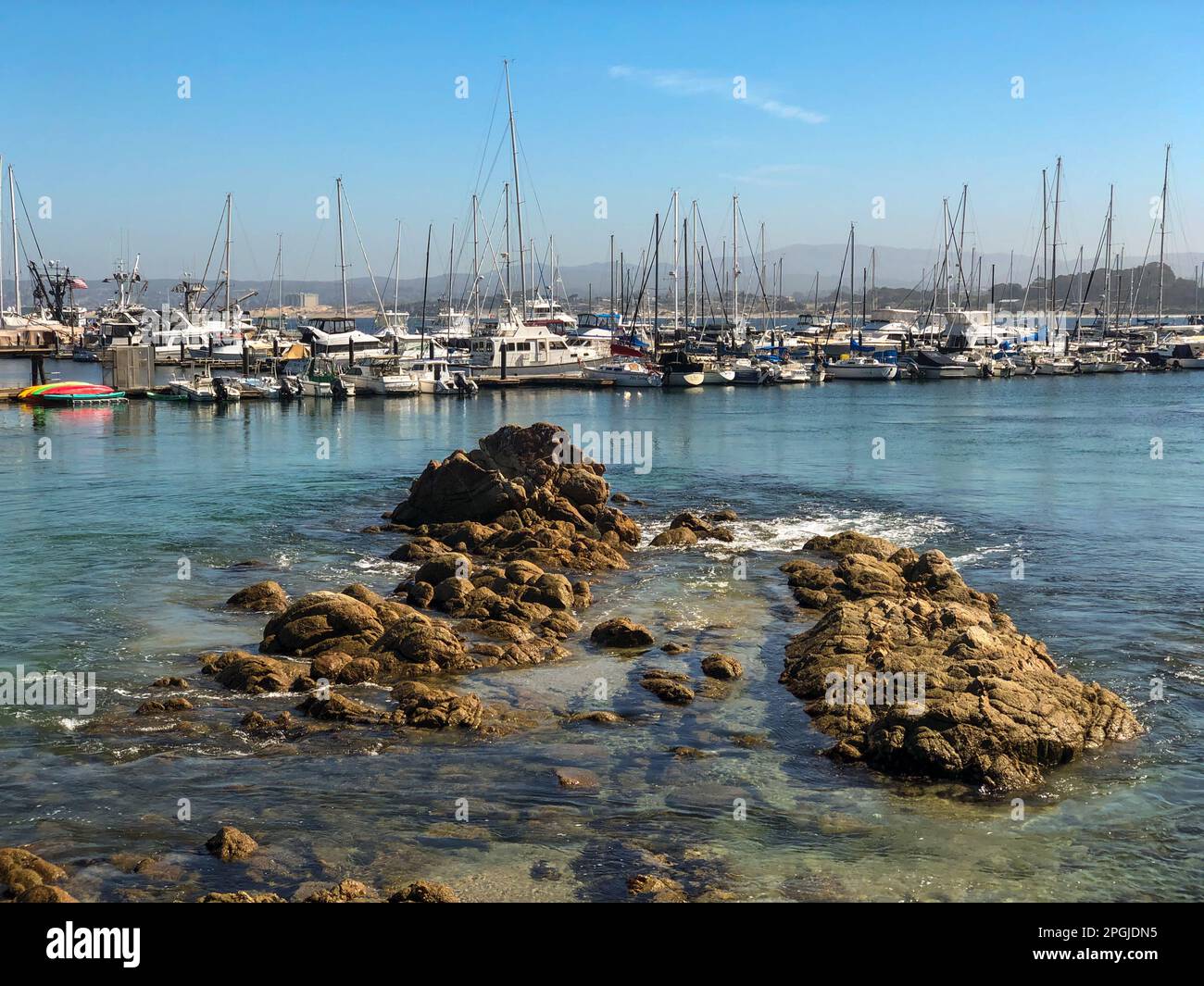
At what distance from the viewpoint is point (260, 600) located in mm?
Answer: 25109

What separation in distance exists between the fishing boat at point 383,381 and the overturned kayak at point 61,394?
15858 mm

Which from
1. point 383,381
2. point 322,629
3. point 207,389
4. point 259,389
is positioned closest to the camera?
point 322,629

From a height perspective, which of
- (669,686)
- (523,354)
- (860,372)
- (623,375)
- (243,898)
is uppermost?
(523,354)

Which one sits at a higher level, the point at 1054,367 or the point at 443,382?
the point at 1054,367

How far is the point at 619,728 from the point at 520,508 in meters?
16.3

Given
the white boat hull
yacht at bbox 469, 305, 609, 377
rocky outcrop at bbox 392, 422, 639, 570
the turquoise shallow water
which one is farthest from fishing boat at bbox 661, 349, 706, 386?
rocky outcrop at bbox 392, 422, 639, 570

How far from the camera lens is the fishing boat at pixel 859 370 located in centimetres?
10331

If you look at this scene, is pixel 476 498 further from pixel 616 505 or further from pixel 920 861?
pixel 920 861

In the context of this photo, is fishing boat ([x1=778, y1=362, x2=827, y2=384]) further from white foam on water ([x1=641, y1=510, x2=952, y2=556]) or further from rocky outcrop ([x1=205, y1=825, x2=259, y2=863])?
rocky outcrop ([x1=205, y1=825, x2=259, y2=863])

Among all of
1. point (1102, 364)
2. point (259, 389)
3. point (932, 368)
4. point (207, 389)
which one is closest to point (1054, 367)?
point (1102, 364)

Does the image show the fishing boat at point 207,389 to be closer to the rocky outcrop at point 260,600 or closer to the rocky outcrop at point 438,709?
the rocky outcrop at point 260,600

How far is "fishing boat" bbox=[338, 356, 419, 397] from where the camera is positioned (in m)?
81.5

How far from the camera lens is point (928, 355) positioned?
107188mm

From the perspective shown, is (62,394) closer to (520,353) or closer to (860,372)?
(520,353)
